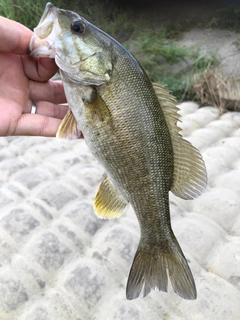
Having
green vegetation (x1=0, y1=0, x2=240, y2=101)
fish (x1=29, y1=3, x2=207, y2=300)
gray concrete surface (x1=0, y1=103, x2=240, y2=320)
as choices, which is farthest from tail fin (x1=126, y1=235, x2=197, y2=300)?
green vegetation (x1=0, y1=0, x2=240, y2=101)

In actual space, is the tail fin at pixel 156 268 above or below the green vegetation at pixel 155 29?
above

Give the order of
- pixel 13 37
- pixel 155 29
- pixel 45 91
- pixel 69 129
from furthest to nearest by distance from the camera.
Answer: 1. pixel 155 29
2. pixel 45 91
3. pixel 13 37
4. pixel 69 129

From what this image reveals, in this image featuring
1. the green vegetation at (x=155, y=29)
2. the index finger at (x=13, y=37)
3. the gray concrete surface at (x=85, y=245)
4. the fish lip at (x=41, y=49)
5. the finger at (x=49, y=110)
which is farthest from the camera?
the green vegetation at (x=155, y=29)

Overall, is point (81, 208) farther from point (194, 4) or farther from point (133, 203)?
point (194, 4)

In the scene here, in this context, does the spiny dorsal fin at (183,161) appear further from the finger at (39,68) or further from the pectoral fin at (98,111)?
the finger at (39,68)

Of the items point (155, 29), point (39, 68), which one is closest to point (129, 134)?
point (39, 68)

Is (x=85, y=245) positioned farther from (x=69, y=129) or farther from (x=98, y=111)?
(x=98, y=111)

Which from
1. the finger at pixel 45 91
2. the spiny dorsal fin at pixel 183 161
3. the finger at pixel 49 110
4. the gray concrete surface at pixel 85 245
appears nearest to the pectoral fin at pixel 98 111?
the spiny dorsal fin at pixel 183 161

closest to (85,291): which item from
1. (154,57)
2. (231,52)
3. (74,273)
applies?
(74,273)
